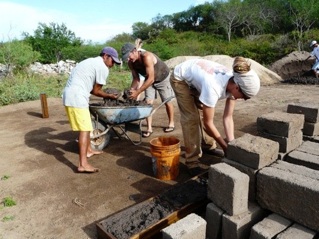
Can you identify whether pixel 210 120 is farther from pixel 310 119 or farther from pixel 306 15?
pixel 306 15

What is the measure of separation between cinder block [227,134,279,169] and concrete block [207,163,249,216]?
23 cm

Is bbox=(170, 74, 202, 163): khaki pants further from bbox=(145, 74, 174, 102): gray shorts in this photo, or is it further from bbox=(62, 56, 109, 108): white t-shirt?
bbox=(145, 74, 174, 102): gray shorts

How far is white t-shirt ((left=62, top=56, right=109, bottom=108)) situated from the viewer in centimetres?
379

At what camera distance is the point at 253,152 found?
2.50 meters

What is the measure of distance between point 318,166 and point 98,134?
318 cm

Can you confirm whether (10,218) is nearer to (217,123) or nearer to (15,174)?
(15,174)

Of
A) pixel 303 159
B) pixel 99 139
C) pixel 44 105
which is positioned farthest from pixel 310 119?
pixel 44 105

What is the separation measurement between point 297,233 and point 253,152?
0.72 meters

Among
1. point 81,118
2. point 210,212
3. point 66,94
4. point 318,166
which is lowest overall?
point 210,212

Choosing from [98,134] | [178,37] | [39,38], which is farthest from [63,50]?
[98,134]

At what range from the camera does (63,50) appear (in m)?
25.7

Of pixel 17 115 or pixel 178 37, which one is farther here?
pixel 178 37

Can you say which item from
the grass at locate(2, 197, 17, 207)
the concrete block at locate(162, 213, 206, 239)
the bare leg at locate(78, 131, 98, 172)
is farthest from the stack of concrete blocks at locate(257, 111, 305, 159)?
the grass at locate(2, 197, 17, 207)

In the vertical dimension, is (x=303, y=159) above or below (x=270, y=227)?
above
